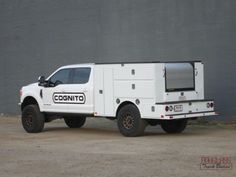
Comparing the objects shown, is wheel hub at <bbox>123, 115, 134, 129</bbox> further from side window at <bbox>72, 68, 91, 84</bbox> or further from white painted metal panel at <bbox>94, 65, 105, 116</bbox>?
side window at <bbox>72, 68, 91, 84</bbox>

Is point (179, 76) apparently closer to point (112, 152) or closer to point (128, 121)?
point (128, 121)

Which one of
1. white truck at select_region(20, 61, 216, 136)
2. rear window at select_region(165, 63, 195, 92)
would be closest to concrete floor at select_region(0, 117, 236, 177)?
white truck at select_region(20, 61, 216, 136)

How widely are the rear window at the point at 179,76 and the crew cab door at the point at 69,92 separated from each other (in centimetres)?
240

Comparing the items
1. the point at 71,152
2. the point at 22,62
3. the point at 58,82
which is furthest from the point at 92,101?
the point at 22,62

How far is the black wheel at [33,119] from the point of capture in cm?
1816

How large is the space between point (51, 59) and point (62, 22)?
5.19 feet

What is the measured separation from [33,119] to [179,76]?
490cm

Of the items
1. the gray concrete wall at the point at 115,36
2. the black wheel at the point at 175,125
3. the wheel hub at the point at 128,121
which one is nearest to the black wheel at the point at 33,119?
the wheel hub at the point at 128,121

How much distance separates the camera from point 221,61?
18.8m

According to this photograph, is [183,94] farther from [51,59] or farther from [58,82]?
[51,59]

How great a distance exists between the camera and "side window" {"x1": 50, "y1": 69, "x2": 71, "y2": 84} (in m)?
17.8

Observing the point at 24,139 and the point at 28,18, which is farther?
the point at 28,18

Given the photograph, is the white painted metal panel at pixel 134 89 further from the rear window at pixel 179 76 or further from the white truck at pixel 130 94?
the rear window at pixel 179 76

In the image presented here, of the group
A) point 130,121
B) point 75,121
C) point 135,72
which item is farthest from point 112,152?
point 75,121
